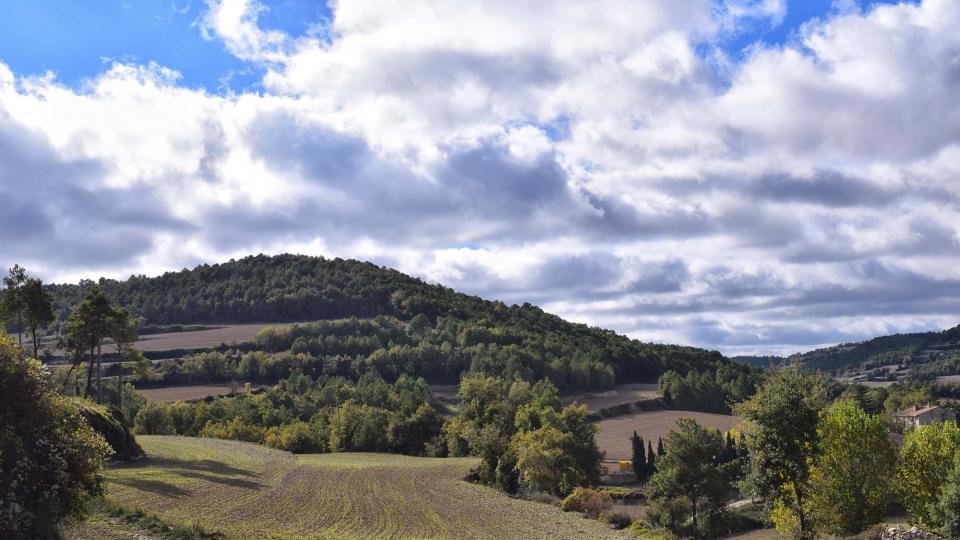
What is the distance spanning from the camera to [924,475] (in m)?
59.4

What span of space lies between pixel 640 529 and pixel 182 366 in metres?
148

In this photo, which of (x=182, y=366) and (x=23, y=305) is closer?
(x=23, y=305)

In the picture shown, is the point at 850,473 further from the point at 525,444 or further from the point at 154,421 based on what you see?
the point at 154,421

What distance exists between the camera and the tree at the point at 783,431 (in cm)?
4750

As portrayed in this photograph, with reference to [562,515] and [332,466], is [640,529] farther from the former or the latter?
[332,466]

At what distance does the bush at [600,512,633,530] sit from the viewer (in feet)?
232

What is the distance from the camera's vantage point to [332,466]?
8731 cm

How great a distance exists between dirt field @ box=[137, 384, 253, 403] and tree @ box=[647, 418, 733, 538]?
11508 centimetres

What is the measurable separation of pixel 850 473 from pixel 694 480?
14624mm

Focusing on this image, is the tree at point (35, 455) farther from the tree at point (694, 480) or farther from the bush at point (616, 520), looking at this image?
the bush at point (616, 520)

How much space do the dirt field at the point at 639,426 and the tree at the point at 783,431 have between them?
85.4m

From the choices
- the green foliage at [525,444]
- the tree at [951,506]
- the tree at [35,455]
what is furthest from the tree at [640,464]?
the tree at [35,455]

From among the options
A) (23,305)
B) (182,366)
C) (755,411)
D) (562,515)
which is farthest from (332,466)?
(182,366)

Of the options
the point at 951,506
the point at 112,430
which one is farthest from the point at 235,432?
the point at 951,506
